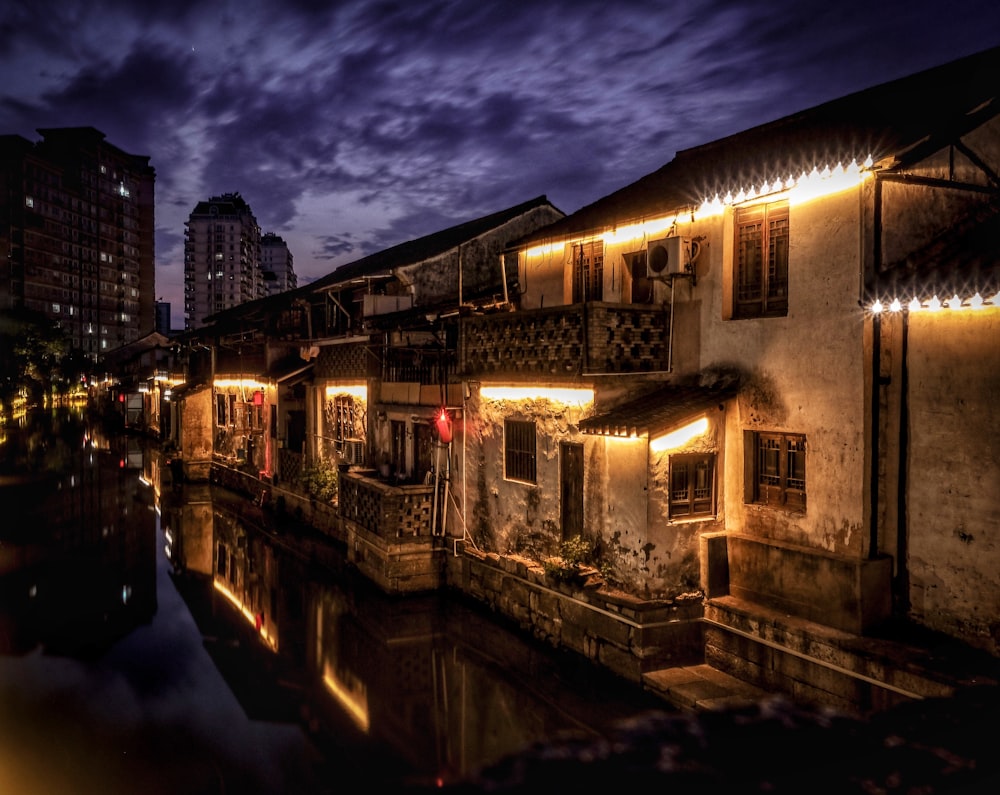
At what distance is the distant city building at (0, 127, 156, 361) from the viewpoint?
9825 cm

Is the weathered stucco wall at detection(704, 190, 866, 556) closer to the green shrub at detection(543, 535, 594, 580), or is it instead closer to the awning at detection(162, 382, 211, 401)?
the green shrub at detection(543, 535, 594, 580)

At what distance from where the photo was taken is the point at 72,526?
26969 mm

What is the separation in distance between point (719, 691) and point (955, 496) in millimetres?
4782

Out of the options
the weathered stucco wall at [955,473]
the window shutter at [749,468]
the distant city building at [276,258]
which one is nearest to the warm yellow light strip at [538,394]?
the window shutter at [749,468]

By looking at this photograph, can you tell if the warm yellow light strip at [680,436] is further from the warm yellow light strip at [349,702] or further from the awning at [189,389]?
the awning at [189,389]

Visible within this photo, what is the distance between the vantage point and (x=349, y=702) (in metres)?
13.1

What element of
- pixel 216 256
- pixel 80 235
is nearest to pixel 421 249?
pixel 80 235

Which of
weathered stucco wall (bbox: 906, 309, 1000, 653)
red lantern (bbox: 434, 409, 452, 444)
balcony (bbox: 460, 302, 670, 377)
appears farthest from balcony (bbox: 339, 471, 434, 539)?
weathered stucco wall (bbox: 906, 309, 1000, 653)

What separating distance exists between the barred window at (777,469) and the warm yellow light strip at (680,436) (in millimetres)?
869

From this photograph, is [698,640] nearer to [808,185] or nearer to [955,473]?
[955,473]

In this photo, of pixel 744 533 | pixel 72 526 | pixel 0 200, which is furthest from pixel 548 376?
pixel 0 200

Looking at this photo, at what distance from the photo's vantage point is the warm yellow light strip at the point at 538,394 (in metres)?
15.0

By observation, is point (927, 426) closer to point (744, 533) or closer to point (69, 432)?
point (744, 533)

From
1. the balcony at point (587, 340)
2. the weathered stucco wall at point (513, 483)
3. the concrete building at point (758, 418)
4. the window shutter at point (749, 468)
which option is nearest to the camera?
the concrete building at point (758, 418)
